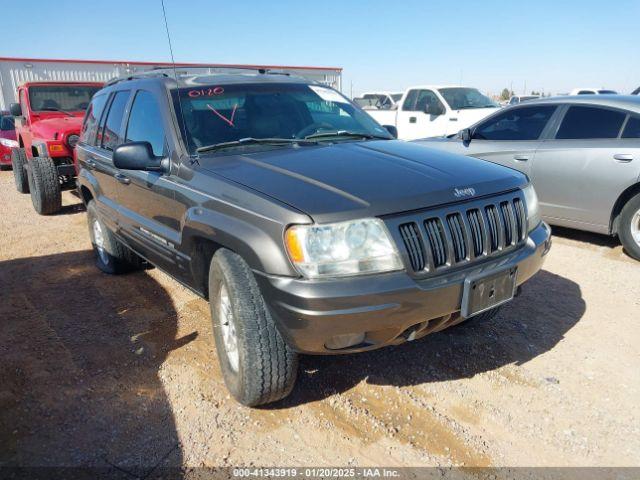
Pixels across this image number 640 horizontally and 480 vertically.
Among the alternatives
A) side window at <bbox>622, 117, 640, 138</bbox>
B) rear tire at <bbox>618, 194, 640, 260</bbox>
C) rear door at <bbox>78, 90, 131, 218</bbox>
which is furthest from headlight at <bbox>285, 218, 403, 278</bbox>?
side window at <bbox>622, 117, 640, 138</bbox>

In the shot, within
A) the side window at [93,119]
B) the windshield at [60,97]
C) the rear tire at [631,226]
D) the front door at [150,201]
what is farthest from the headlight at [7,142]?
Answer: the rear tire at [631,226]

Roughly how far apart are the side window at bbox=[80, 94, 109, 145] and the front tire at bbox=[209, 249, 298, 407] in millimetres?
Answer: 2702

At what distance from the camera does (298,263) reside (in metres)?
2.23

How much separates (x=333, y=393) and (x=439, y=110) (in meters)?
9.40

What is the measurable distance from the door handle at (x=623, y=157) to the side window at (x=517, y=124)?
97 centimetres

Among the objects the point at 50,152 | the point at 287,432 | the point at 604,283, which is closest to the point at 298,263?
the point at 287,432

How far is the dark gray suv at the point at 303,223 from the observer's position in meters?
2.24

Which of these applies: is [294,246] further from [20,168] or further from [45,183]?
[20,168]

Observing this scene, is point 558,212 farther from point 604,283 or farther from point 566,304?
point 566,304

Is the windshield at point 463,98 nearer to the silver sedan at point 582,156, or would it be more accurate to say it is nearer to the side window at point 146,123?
the silver sedan at point 582,156

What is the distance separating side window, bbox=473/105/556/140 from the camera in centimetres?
585

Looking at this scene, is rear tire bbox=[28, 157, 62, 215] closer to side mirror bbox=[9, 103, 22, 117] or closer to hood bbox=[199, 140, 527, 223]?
side mirror bbox=[9, 103, 22, 117]

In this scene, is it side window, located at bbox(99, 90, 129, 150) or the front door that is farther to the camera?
side window, located at bbox(99, 90, 129, 150)

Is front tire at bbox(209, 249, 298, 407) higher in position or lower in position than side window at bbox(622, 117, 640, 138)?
lower
